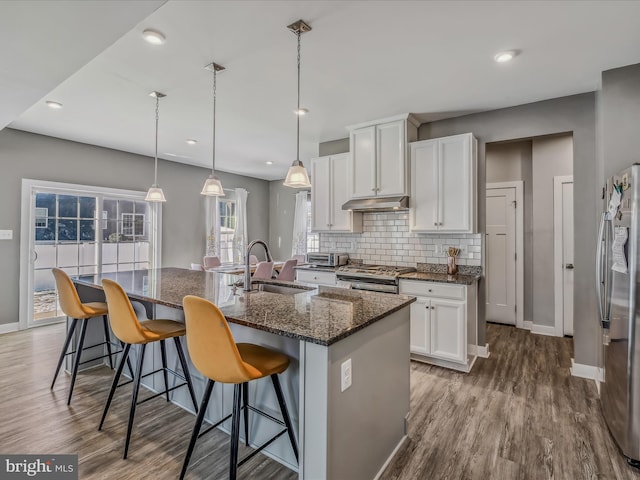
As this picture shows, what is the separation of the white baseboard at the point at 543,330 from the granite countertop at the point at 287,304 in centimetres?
333

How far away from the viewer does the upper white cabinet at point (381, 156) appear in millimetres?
3658

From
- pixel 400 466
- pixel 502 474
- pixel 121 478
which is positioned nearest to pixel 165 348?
pixel 121 478

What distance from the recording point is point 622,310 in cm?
196

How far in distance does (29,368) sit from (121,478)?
2254 millimetres

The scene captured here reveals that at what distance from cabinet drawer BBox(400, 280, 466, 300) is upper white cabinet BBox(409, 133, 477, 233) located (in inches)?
25.6

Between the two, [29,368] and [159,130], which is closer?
[29,368]

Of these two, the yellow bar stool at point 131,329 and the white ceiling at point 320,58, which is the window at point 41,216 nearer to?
the white ceiling at point 320,58

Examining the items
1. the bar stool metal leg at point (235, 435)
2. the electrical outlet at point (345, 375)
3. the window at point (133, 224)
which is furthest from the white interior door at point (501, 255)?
the window at point (133, 224)

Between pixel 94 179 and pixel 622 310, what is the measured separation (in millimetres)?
6311

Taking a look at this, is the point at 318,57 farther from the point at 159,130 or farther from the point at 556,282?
the point at 556,282

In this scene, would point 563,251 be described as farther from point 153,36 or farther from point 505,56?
point 153,36

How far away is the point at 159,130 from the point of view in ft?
14.2

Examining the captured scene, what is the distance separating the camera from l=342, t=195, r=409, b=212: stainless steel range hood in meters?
3.61

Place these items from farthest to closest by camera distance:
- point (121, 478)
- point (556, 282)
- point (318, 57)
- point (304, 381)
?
point (556, 282)
point (318, 57)
point (121, 478)
point (304, 381)
